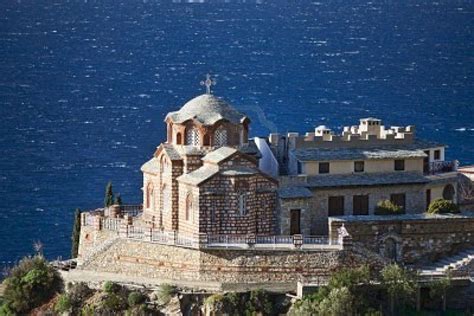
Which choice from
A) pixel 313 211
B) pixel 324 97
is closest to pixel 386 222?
pixel 313 211

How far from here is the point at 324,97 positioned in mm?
194250

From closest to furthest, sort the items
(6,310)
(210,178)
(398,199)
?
(210,178)
(6,310)
(398,199)

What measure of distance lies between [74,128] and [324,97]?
116 ft

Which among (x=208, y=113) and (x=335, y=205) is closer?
(x=208, y=113)

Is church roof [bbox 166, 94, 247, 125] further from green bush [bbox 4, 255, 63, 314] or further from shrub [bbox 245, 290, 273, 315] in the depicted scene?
green bush [bbox 4, 255, 63, 314]

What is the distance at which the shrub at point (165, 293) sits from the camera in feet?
271

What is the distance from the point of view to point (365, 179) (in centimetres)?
8919

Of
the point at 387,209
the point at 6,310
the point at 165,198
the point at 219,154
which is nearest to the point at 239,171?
the point at 219,154

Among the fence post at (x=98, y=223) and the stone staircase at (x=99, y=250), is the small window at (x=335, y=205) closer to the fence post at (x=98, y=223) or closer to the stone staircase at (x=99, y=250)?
the stone staircase at (x=99, y=250)

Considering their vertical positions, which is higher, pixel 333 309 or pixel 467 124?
pixel 467 124

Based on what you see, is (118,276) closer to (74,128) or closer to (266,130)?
(266,130)

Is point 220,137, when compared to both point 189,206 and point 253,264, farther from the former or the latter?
point 253,264

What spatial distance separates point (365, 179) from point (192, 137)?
9275mm

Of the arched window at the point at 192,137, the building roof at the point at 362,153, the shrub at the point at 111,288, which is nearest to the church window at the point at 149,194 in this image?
the arched window at the point at 192,137
